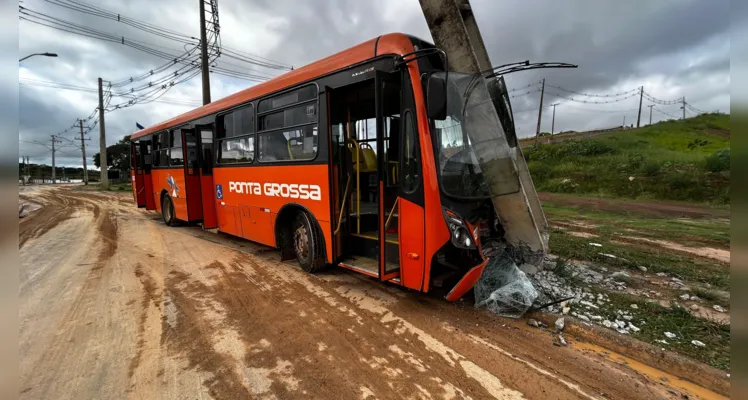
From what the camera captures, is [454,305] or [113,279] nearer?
[454,305]

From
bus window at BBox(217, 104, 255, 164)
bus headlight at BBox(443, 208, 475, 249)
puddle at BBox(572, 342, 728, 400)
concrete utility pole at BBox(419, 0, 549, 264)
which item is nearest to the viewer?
puddle at BBox(572, 342, 728, 400)

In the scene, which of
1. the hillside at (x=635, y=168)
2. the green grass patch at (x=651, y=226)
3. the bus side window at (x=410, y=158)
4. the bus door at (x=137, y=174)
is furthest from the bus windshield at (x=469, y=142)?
the bus door at (x=137, y=174)

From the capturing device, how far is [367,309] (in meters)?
4.34

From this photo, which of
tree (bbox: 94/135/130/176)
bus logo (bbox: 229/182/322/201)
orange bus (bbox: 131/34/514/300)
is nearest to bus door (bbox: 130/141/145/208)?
orange bus (bbox: 131/34/514/300)

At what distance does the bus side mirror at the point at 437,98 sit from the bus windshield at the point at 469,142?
31 cm

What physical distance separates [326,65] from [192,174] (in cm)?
527

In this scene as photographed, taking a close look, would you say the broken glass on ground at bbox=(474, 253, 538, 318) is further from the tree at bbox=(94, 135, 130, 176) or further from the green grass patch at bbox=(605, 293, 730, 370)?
the tree at bbox=(94, 135, 130, 176)

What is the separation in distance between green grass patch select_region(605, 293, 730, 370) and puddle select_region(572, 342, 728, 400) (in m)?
0.41

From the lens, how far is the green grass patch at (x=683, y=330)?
3262 mm

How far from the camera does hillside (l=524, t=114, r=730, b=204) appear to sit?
13672 millimetres

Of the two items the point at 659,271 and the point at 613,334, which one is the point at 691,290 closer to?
the point at 659,271

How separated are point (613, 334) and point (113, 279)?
6.68m

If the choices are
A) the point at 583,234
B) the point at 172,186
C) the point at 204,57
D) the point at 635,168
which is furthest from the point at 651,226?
the point at 204,57

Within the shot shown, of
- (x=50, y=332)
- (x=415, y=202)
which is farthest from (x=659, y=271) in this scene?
(x=50, y=332)
